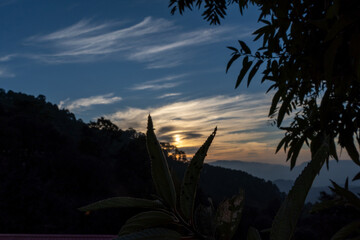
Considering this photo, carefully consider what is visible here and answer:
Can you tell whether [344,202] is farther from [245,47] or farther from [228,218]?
[228,218]

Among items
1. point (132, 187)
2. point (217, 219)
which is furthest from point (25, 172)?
point (217, 219)

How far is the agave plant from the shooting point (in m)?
0.44

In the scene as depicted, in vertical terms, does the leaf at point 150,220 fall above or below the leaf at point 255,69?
below

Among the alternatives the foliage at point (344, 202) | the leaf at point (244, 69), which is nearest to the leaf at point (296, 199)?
the foliage at point (344, 202)

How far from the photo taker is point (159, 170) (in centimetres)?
45

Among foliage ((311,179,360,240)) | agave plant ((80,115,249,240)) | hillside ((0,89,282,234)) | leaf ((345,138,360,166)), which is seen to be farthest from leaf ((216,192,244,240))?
hillside ((0,89,282,234))

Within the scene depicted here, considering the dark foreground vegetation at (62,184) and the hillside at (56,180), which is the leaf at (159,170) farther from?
the dark foreground vegetation at (62,184)

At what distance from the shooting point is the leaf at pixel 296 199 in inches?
14.2

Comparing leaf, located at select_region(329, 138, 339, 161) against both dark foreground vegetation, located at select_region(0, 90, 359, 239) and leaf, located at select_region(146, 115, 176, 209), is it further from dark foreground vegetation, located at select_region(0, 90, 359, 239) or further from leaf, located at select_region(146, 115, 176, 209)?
dark foreground vegetation, located at select_region(0, 90, 359, 239)

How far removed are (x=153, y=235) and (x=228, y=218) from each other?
116 millimetres

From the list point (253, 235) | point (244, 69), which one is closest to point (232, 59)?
point (244, 69)

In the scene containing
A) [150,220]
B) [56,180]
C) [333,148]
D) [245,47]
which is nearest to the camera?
[150,220]

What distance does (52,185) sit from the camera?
2450 cm

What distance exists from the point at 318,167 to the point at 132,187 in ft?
104
